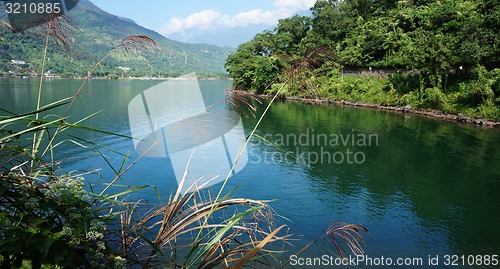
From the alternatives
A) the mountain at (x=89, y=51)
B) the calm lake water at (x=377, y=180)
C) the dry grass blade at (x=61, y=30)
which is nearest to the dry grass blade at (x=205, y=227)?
the calm lake water at (x=377, y=180)

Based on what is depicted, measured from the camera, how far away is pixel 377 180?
13617 mm

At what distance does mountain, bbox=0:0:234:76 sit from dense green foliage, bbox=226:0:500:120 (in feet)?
31.8

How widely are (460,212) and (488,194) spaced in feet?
8.06

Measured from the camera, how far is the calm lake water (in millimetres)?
9055

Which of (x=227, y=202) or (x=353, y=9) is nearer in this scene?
(x=227, y=202)

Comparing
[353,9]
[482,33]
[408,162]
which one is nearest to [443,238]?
[408,162]

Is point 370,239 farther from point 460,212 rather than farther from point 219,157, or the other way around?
point 219,157

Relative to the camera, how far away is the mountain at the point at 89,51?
3.40 metres

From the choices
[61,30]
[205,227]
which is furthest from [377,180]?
[61,30]

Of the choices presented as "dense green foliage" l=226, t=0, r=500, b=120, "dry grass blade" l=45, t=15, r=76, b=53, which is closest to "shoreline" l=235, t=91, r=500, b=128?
"dense green foliage" l=226, t=0, r=500, b=120

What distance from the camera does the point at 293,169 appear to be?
1484 cm

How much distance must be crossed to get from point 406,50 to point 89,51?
2943 cm

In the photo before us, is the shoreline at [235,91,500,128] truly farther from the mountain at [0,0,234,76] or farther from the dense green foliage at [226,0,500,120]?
the mountain at [0,0,234,76]

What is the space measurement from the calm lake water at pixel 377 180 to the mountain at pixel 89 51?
0.85 meters
